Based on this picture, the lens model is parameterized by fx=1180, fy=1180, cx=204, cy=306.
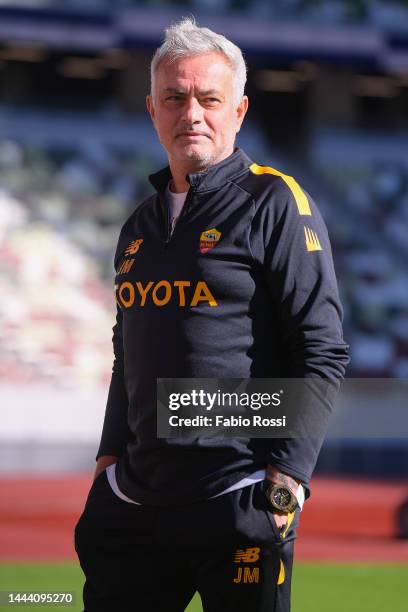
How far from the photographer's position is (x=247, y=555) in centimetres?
196

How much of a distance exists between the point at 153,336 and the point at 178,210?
254 mm

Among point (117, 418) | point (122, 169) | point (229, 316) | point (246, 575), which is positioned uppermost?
point (122, 169)

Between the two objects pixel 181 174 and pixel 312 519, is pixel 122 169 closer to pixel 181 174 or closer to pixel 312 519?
pixel 312 519

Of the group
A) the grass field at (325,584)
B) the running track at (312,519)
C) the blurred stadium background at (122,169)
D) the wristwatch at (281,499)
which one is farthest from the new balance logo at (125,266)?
the blurred stadium background at (122,169)

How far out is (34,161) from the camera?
49.4 ft

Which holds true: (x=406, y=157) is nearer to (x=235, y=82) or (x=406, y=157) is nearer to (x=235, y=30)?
(x=235, y=30)

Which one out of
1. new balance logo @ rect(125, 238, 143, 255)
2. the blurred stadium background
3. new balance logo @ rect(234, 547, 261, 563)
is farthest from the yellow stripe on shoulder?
the blurred stadium background

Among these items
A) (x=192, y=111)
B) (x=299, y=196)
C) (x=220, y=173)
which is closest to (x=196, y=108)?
(x=192, y=111)

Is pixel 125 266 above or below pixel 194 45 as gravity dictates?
below

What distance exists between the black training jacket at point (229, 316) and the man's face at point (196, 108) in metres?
0.05

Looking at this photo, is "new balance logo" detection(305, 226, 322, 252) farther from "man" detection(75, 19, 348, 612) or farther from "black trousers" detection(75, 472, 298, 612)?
"black trousers" detection(75, 472, 298, 612)

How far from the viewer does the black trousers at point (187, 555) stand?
1.95m

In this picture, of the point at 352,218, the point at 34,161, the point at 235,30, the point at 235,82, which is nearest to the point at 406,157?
the point at 352,218

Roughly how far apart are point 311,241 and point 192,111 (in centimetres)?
31
